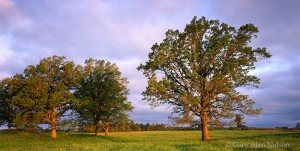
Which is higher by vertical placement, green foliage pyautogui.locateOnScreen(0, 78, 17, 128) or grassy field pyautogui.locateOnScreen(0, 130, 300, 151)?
green foliage pyautogui.locateOnScreen(0, 78, 17, 128)

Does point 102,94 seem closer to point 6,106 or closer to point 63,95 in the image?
point 63,95

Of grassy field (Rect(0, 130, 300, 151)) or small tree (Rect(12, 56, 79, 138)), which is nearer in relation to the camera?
grassy field (Rect(0, 130, 300, 151))

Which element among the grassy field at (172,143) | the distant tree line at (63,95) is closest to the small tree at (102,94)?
the distant tree line at (63,95)

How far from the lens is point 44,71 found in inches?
1938

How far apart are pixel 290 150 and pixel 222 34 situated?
18.0 metres

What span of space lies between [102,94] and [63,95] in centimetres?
792

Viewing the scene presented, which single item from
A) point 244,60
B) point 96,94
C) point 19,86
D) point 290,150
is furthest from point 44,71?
point 290,150

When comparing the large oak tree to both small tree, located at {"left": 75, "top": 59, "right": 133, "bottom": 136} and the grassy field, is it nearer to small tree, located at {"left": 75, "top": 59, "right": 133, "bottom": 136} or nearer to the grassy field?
the grassy field

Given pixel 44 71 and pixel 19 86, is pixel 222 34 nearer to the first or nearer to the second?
pixel 44 71

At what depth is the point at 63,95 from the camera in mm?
48125

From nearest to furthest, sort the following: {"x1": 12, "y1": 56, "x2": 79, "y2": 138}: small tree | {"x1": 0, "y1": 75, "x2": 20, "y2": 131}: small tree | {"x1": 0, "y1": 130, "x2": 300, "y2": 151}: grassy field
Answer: {"x1": 0, "y1": 130, "x2": 300, "y2": 151}: grassy field, {"x1": 12, "y1": 56, "x2": 79, "y2": 138}: small tree, {"x1": 0, "y1": 75, "x2": 20, "y2": 131}: small tree

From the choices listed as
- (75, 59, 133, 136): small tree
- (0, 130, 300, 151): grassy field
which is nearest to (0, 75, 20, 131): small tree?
(0, 130, 300, 151): grassy field

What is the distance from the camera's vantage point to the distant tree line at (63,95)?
1834 inches

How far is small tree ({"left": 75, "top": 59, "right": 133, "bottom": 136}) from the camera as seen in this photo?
51.9 metres
